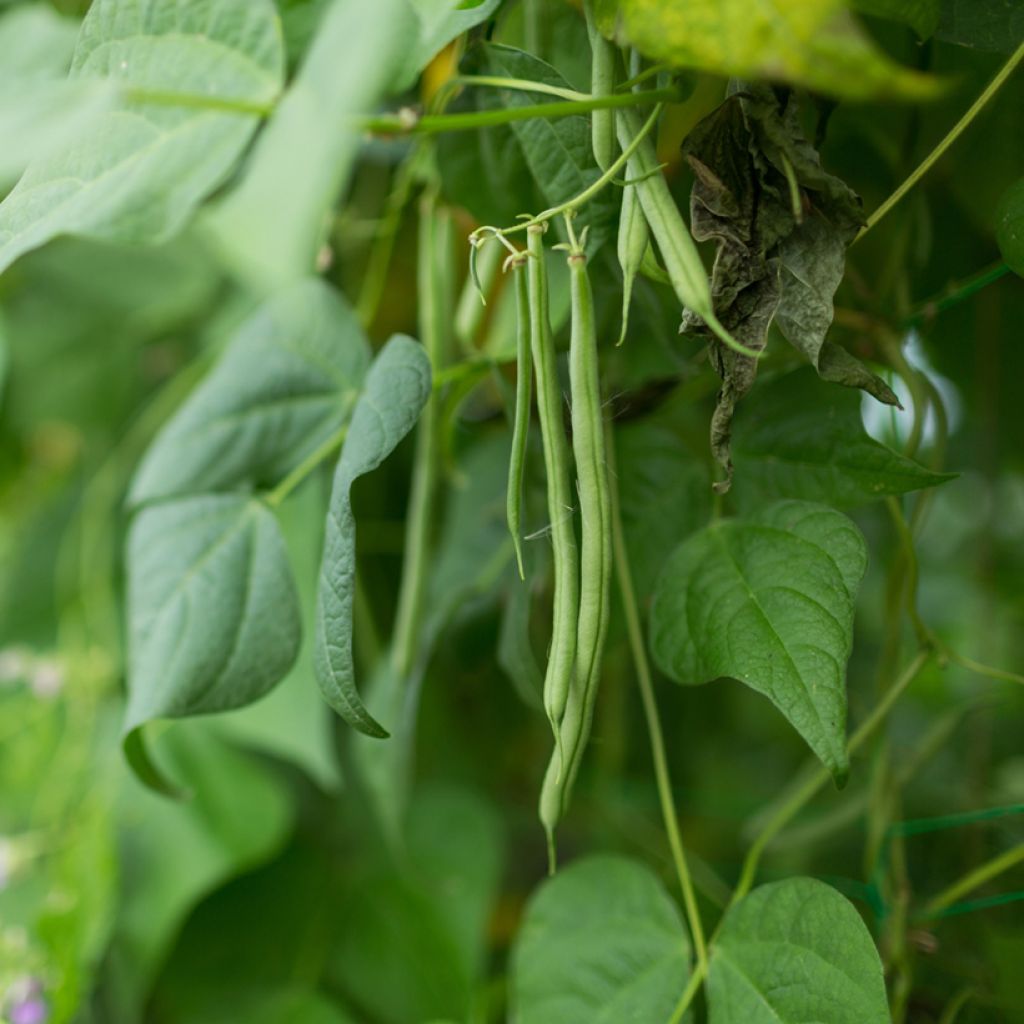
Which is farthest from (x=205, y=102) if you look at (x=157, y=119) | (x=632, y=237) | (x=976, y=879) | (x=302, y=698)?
(x=976, y=879)

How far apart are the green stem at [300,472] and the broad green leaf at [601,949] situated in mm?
255

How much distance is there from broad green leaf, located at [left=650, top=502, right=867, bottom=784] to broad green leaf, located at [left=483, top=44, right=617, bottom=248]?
5.7 inches

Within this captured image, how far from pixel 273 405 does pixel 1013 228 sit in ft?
1.26

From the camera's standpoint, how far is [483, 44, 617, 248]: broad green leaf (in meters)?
0.41

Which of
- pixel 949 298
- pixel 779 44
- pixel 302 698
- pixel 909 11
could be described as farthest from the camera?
pixel 302 698

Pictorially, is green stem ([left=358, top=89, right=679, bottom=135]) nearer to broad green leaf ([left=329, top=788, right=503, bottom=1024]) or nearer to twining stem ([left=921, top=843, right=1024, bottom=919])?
twining stem ([left=921, top=843, right=1024, bottom=919])

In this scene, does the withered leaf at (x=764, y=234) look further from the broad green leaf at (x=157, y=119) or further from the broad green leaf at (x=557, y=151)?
the broad green leaf at (x=157, y=119)

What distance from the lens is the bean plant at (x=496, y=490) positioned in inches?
14.6

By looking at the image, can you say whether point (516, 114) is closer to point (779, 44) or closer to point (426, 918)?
point (779, 44)

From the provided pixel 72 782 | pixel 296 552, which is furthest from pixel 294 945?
pixel 296 552

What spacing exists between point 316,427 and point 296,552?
0.47 ft

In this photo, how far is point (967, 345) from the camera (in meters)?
0.68

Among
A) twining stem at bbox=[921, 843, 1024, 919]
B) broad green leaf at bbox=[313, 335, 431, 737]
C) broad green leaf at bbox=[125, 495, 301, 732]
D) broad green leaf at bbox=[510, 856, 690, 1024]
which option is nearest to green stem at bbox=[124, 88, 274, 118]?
broad green leaf at bbox=[313, 335, 431, 737]

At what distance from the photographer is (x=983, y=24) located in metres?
0.40
